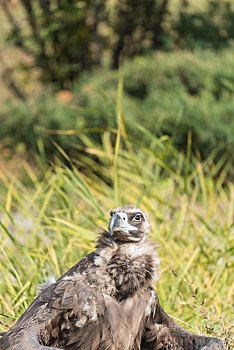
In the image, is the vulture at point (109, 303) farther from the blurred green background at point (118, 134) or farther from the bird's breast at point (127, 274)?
the blurred green background at point (118, 134)

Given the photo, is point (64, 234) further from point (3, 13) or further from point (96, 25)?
point (3, 13)

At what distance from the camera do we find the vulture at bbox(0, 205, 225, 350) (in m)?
1.26

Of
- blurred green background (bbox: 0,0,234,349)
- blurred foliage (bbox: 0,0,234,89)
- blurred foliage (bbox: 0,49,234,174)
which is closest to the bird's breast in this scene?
blurred green background (bbox: 0,0,234,349)

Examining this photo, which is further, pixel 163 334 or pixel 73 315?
pixel 163 334

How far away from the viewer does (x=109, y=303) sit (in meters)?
1.29

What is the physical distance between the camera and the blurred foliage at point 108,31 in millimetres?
6520

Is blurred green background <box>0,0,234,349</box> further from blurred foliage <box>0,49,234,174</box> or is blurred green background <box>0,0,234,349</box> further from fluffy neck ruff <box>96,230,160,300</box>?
fluffy neck ruff <box>96,230,160,300</box>

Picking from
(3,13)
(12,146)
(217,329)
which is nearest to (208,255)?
(217,329)

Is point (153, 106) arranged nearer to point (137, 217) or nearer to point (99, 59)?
point (99, 59)

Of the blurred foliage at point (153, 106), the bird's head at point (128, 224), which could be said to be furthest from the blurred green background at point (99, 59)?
the bird's head at point (128, 224)

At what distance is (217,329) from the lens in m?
1.80

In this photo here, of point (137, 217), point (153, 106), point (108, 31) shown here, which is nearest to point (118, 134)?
point (137, 217)

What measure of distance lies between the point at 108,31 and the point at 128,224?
604 cm

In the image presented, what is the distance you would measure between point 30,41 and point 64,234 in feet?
15.1
